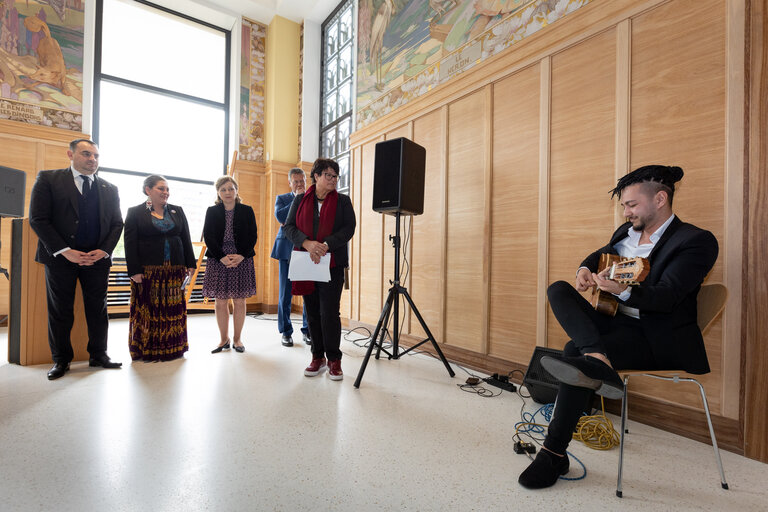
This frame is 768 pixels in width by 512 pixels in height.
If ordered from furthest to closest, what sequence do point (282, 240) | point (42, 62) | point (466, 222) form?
1. point (42, 62)
2. point (282, 240)
3. point (466, 222)

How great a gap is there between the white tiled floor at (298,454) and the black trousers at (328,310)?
250 mm

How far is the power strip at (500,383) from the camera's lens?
2277 mm

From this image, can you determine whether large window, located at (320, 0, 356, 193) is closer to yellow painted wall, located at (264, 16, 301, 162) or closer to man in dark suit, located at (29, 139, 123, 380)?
yellow painted wall, located at (264, 16, 301, 162)

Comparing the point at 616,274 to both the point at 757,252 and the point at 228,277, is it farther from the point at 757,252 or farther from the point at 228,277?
the point at 228,277

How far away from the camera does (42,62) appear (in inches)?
177

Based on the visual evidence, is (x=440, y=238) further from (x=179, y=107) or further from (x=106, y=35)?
(x=106, y=35)

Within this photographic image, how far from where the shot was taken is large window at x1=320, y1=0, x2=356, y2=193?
16.9 feet

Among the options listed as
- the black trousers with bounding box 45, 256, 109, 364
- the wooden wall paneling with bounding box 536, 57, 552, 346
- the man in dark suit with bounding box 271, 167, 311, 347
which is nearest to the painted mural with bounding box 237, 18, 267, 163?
the man in dark suit with bounding box 271, 167, 311, 347

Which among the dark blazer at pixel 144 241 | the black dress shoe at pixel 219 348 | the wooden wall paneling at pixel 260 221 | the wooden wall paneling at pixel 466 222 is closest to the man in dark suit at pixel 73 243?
the dark blazer at pixel 144 241

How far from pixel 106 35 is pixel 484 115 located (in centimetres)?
551

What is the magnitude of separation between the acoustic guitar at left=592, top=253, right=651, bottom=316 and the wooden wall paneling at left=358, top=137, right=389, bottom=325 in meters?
2.34

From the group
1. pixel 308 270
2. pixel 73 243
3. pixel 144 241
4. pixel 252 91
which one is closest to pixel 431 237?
pixel 308 270

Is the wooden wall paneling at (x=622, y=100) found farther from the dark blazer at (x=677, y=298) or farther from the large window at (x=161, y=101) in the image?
the large window at (x=161, y=101)

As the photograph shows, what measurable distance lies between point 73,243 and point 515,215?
9.79ft
